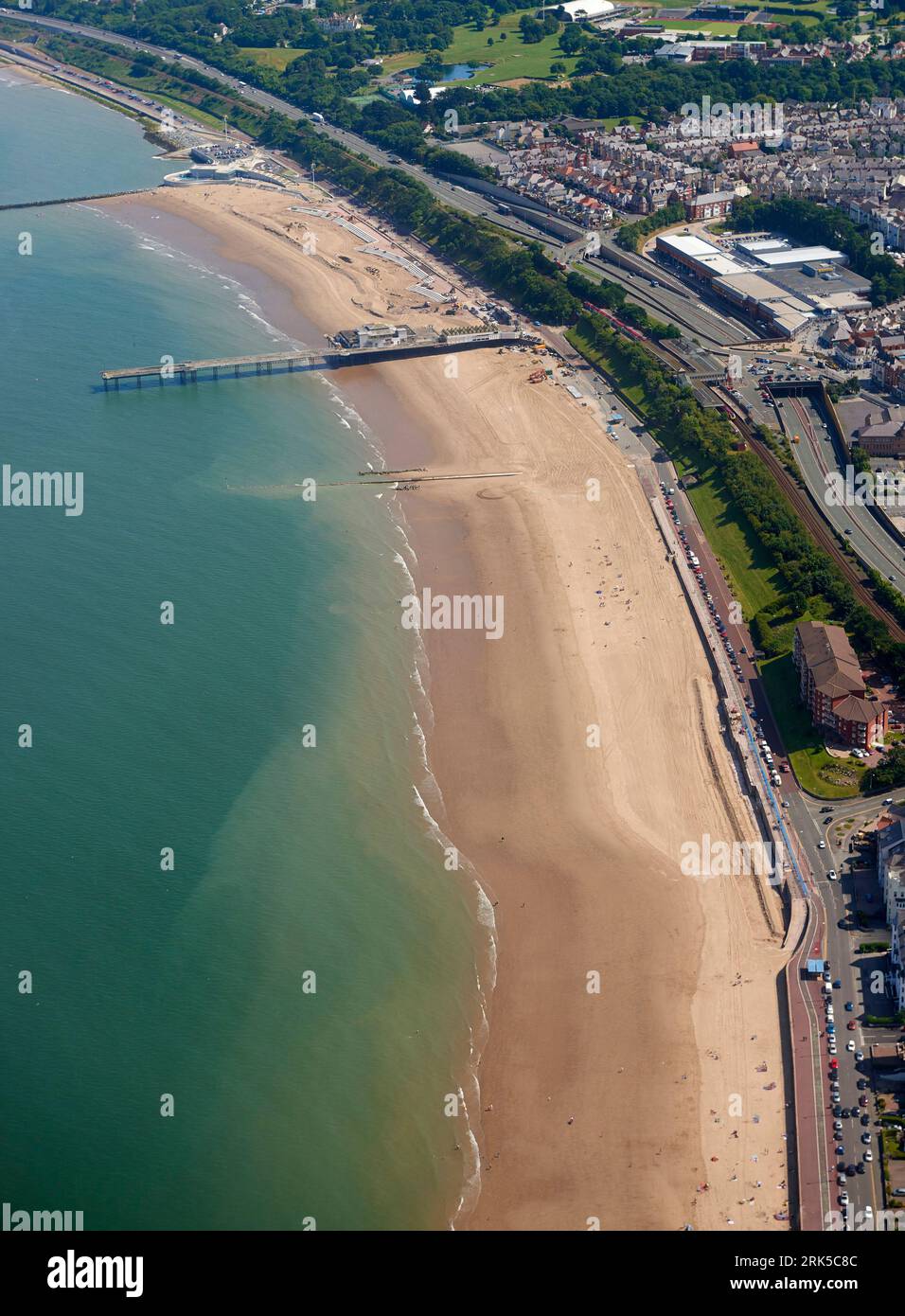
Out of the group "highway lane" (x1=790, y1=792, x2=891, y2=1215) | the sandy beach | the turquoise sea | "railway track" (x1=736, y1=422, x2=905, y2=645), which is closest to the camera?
"highway lane" (x1=790, y1=792, x2=891, y2=1215)

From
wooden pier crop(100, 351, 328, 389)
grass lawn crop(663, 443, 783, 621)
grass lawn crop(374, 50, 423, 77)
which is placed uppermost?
grass lawn crop(374, 50, 423, 77)

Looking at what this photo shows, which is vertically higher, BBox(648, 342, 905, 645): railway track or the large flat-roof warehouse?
the large flat-roof warehouse

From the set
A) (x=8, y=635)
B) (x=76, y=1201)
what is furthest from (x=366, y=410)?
(x=76, y=1201)

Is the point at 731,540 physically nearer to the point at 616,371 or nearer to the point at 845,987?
the point at 616,371

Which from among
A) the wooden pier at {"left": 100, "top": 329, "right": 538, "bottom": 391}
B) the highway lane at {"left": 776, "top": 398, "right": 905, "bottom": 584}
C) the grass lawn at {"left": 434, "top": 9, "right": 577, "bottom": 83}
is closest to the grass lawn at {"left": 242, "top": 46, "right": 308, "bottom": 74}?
the grass lawn at {"left": 434, "top": 9, "right": 577, "bottom": 83}

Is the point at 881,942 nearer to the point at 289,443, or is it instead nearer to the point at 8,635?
the point at 8,635

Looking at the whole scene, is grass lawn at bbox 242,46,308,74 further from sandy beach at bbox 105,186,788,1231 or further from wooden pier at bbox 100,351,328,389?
sandy beach at bbox 105,186,788,1231

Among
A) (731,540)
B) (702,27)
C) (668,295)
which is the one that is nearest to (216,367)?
(668,295)
